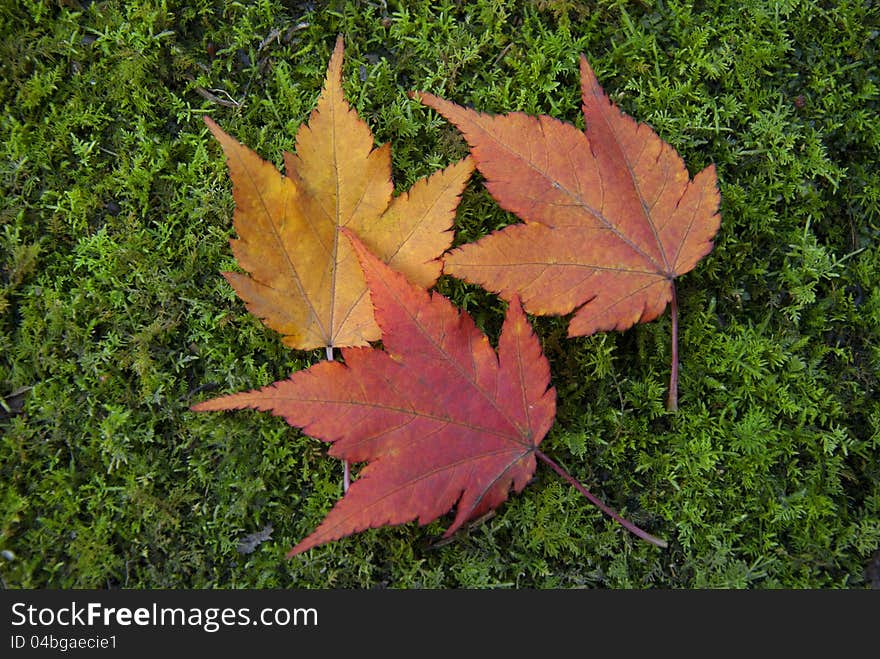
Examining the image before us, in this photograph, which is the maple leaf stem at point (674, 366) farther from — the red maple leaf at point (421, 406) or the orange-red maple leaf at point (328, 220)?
the orange-red maple leaf at point (328, 220)

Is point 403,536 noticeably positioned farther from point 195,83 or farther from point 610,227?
point 195,83

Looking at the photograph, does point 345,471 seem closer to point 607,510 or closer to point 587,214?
point 607,510

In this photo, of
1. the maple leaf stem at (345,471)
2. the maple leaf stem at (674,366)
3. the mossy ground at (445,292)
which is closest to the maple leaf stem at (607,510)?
the mossy ground at (445,292)

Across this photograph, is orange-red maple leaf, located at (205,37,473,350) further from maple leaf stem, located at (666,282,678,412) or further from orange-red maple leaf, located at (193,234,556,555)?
maple leaf stem, located at (666,282,678,412)

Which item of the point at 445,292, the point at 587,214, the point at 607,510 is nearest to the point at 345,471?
the point at 445,292

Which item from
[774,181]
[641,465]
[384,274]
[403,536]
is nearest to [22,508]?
[403,536]

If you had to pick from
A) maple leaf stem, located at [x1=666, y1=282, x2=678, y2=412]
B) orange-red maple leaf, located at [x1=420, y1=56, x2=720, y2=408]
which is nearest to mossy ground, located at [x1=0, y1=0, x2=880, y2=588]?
maple leaf stem, located at [x1=666, y1=282, x2=678, y2=412]
